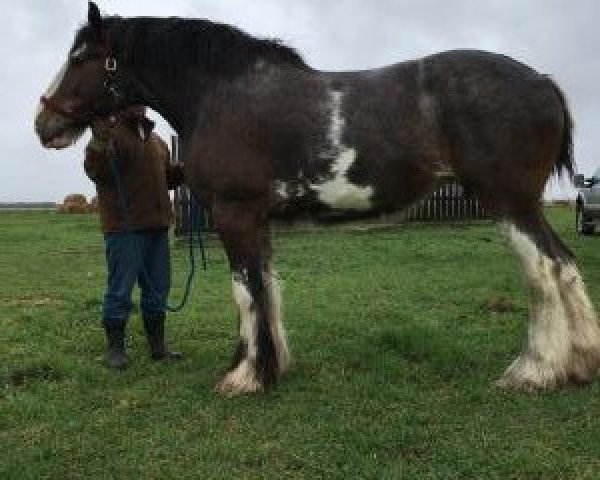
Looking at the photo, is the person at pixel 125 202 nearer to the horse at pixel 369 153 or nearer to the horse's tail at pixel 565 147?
the horse at pixel 369 153

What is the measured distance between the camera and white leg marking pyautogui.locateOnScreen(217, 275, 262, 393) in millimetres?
6121

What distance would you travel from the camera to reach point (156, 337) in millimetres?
7465

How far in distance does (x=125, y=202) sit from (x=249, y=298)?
157 centimetres

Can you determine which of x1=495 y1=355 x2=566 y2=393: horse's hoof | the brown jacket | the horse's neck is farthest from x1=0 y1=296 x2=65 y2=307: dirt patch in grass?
x1=495 y1=355 x2=566 y2=393: horse's hoof

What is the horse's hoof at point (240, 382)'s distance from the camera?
6.09 m

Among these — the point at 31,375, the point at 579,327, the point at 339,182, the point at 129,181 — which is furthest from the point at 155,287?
the point at 579,327

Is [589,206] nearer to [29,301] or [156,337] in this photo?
[29,301]

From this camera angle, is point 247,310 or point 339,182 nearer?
point 339,182

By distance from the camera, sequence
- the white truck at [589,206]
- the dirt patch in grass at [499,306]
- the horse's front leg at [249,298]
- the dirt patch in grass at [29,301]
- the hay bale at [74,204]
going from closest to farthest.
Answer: the horse's front leg at [249,298] → the dirt patch in grass at [499,306] → the dirt patch in grass at [29,301] → the white truck at [589,206] → the hay bale at [74,204]

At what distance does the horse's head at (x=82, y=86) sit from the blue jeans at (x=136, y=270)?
1034mm

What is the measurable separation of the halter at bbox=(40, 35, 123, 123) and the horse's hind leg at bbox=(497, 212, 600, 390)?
9.72 feet

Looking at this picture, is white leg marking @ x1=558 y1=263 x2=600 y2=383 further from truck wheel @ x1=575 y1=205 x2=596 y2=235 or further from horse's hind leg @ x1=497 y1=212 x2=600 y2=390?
truck wheel @ x1=575 y1=205 x2=596 y2=235

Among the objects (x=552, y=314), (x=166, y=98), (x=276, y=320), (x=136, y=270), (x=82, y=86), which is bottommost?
(x=276, y=320)

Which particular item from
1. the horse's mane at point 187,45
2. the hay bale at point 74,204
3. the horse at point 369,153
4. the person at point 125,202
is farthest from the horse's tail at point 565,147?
the hay bale at point 74,204
